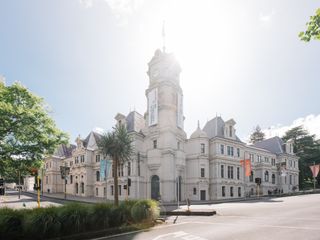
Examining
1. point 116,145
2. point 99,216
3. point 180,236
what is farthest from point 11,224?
point 116,145

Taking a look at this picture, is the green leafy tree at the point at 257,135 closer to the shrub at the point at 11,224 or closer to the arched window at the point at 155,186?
the arched window at the point at 155,186

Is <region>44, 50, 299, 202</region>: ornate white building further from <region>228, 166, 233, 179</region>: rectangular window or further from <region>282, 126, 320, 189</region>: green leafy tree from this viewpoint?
<region>282, 126, 320, 189</region>: green leafy tree

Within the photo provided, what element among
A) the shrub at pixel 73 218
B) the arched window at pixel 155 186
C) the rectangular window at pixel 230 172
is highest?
the shrub at pixel 73 218

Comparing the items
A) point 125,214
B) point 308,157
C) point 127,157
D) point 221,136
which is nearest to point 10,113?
point 127,157

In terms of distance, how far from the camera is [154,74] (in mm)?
52562

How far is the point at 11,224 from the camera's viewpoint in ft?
37.1

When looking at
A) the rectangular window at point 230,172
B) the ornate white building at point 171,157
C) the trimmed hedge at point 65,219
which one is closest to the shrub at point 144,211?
the trimmed hedge at point 65,219

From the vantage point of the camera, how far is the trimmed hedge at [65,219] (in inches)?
452

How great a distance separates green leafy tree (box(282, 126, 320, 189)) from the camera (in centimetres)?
7994

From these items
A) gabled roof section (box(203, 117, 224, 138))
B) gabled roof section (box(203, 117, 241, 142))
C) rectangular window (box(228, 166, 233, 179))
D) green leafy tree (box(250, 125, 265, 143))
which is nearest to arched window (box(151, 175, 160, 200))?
gabled roof section (box(203, 117, 241, 142))

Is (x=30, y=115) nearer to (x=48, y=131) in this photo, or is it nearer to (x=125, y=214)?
(x=48, y=131)

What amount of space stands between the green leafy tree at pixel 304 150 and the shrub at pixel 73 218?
80383 mm

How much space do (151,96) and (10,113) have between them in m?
30.1

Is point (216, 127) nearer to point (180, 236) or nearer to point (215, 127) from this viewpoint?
point (215, 127)
